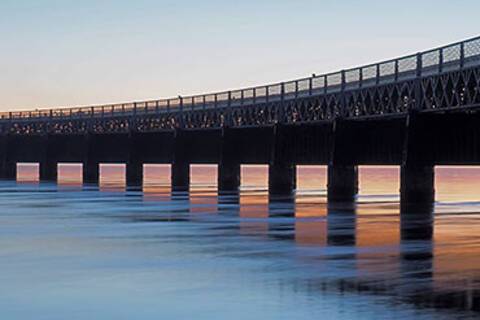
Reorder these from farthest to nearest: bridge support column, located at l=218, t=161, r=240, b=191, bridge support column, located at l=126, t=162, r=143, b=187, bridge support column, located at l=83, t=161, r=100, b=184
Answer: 1. bridge support column, located at l=83, t=161, r=100, b=184
2. bridge support column, located at l=126, t=162, r=143, b=187
3. bridge support column, located at l=218, t=161, r=240, b=191

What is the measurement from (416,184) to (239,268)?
41.6m

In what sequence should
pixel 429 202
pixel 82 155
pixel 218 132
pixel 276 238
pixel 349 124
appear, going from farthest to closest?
pixel 82 155 < pixel 218 132 < pixel 349 124 < pixel 429 202 < pixel 276 238

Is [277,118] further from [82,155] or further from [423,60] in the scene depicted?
[82,155]

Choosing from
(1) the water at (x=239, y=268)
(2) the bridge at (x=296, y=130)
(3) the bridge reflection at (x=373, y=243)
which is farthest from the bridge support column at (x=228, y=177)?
(1) the water at (x=239, y=268)

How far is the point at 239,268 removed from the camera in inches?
Answer: 1137

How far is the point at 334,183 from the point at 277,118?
18.0m

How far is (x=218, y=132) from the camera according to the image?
116375 millimetres

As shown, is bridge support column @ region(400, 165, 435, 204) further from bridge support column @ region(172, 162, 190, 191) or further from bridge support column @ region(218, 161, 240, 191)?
bridge support column @ region(172, 162, 190, 191)

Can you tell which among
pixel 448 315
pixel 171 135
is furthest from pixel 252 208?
pixel 171 135

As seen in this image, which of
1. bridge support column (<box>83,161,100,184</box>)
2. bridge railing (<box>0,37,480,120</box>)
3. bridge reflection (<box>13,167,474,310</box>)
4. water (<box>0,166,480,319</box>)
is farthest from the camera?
bridge support column (<box>83,161,100,184</box>)

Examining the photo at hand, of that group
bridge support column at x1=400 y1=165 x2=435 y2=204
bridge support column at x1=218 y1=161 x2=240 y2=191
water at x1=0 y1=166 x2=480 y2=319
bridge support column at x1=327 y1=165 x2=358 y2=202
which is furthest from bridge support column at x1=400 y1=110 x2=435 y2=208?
bridge support column at x1=218 y1=161 x2=240 y2=191

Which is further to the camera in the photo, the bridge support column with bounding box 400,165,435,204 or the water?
the bridge support column with bounding box 400,165,435,204

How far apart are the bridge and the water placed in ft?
52.5

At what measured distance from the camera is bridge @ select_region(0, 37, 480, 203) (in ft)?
224
